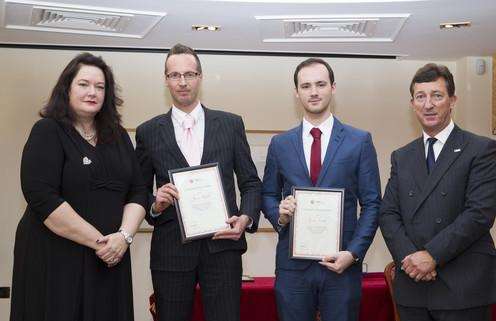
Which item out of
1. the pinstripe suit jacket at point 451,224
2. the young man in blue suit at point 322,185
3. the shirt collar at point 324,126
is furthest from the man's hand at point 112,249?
the pinstripe suit jacket at point 451,224

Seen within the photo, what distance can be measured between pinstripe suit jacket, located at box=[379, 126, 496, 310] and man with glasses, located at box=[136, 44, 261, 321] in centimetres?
73

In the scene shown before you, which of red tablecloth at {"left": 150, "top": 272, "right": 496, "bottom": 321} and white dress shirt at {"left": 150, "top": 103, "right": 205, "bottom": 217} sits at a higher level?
white dress shirt at {"left": 150, "top": 103, "right": 205, "bottom": 217}

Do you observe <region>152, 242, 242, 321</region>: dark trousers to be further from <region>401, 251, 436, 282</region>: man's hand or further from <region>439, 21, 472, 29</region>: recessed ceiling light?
<region>439, 21, 472, 29</region>: recessed ceiling light

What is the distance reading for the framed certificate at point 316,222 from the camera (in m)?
2.95

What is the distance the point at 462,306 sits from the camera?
273 cm

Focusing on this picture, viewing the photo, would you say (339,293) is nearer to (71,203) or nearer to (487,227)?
(487,227)

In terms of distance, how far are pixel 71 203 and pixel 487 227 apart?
72.5 inches

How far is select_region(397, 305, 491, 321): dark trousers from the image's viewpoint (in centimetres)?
276

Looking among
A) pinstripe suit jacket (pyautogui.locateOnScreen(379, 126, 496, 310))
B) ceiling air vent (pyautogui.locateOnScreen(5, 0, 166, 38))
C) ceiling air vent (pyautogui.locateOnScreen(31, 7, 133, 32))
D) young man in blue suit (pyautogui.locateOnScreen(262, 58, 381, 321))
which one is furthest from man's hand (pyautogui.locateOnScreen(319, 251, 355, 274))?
ceiling air vent (pyautogui.locateOnScreen(31, 7, 133, 32))

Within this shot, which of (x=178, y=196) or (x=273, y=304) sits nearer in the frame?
(x=178, y=196)

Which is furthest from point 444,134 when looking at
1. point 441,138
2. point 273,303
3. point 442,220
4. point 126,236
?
point 273,303

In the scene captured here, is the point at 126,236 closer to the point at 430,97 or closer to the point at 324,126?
the point at 324,126

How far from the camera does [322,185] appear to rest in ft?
9.86

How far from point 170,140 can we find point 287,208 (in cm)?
65
